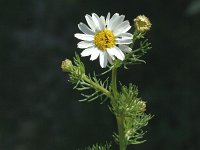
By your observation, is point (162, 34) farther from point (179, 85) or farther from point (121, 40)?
point (121, 40)

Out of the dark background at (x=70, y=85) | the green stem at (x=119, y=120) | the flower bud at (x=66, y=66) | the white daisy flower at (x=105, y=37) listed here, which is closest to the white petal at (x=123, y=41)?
the white daisy flower at (x=105, y=37)

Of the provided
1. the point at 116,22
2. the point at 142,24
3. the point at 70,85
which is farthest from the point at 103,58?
the point at 70,85

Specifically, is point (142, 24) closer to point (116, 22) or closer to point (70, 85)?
point (116, 22)

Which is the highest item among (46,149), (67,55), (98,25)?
(67,55)

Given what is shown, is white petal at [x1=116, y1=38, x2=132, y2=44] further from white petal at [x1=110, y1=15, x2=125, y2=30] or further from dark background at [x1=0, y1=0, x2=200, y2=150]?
dark background at [x1=0, y1=0, x2=200, y2=150]

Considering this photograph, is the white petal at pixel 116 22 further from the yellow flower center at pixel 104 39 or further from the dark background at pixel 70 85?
the dark background at pixel 70 85

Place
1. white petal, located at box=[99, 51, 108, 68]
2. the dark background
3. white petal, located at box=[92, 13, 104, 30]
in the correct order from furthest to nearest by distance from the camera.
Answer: the dark background < white petal, located at box=[92, 13, 104, 30] < white petal, located at box=[99, 51, 108, 68]

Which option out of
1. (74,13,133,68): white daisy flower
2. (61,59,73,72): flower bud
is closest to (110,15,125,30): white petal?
(74,13,133,68): white daisy flower

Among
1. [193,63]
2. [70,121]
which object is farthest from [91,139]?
[193,63]
